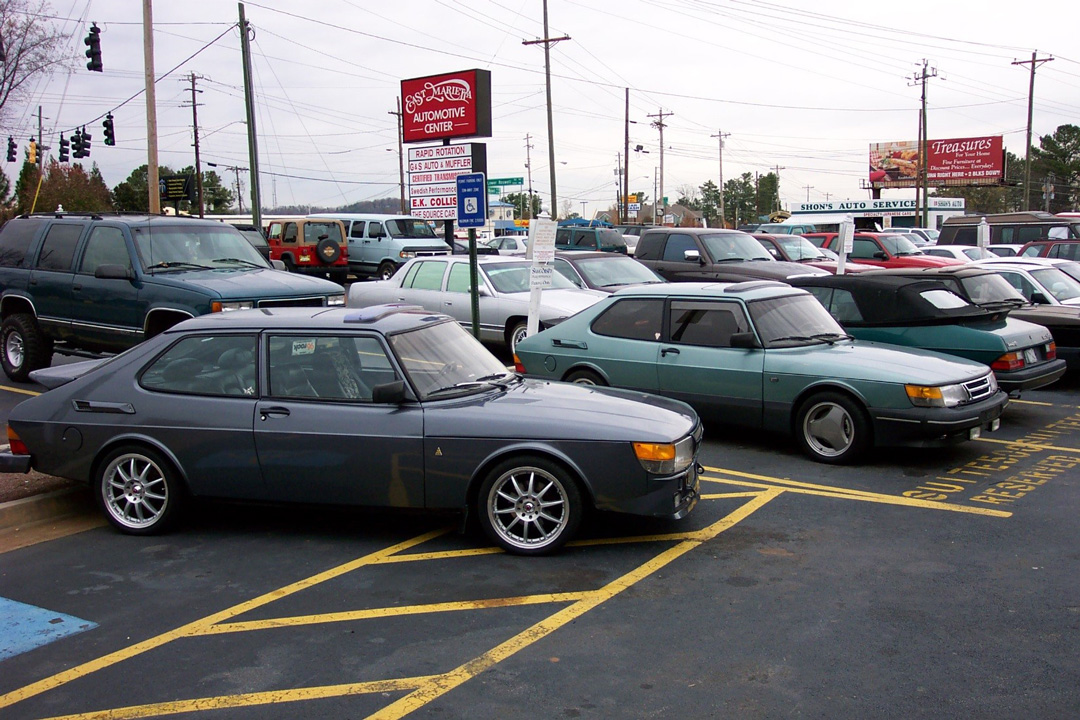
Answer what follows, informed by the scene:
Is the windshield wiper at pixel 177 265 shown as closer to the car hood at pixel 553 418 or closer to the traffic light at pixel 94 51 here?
the car hood at pixel 553 418

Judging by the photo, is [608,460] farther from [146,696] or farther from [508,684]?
[146,696]

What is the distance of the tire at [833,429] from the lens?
312 inches

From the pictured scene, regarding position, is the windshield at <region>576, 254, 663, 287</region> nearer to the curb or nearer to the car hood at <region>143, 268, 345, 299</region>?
the car hood at <region>143, 268, 345, 299</region>

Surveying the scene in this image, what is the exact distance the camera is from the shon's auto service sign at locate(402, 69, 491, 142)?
1783 centimetres

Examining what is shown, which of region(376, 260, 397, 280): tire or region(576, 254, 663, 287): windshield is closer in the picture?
region(576, 254, 663, 287): windshield

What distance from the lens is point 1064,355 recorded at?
11.8 metres

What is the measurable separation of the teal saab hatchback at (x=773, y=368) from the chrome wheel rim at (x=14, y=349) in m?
6.65

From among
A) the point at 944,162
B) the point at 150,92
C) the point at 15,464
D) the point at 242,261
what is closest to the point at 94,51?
the point at 150,92

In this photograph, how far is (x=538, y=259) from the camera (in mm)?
11938

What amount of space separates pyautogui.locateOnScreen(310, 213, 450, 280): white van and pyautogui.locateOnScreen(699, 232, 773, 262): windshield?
1361cm

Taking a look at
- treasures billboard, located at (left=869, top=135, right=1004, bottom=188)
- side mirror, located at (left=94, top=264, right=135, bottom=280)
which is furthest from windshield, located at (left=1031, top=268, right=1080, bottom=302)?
treasures billboard, located at (left=869, top=135, right=1004, bottom=188)

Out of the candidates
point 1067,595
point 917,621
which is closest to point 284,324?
point 917,621

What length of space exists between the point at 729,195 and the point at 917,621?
13381 cm

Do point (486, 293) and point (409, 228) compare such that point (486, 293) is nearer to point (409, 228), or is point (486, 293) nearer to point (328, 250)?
point (328, 250)
